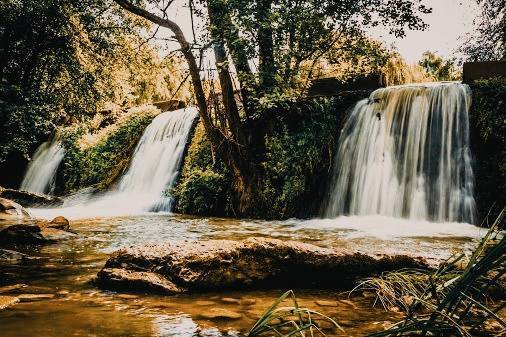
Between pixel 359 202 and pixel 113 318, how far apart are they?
6.98 meters

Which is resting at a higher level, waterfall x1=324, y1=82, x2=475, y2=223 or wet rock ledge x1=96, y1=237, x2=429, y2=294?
waterfall x1=324, y1=82, x2=475, y2=223

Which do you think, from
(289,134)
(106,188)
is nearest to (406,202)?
(289,134)

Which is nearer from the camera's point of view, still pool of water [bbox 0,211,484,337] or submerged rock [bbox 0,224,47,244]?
still pool of water [bbox 0,211,484,337]

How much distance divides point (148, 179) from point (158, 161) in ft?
2.34

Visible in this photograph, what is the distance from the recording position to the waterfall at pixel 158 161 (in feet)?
39.1

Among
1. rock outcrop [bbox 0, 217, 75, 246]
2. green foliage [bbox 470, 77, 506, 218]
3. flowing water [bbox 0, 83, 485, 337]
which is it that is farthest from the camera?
green foliage [bbox 470, 77, 506, 218]

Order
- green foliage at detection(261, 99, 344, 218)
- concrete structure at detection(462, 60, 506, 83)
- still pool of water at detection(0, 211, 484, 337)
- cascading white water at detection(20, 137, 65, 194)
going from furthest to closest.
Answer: cascading white water at detection(20, 137, 65, 194) < green foliage at detection(261, 99, 344, 218) < concrete structure at detection(462, 60, 506, 83) < still pool of water at detection(0, 211, 484, 337)

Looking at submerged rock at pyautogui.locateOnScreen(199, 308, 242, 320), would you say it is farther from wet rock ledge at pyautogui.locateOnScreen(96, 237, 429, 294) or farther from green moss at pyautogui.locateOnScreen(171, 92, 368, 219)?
green moss at pyautogui.locateOnScreen(171, 92, 368, 219)

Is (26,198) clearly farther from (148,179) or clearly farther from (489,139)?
(489,139)

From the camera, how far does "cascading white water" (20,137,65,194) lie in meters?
15.8

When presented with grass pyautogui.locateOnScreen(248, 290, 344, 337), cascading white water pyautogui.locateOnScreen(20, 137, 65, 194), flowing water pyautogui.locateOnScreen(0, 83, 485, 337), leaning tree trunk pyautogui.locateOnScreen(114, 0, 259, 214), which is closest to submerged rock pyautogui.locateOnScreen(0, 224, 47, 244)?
flowing water pyautogui.locateOnScreen(0, 83, 485, 337)

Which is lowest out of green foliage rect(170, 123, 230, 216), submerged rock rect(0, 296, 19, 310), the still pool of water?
submerged rock rect(0, 296, 19, 310)

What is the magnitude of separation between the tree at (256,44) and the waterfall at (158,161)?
2.77 m

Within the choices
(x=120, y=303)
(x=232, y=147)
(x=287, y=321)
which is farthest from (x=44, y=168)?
(x=287, y=321)
